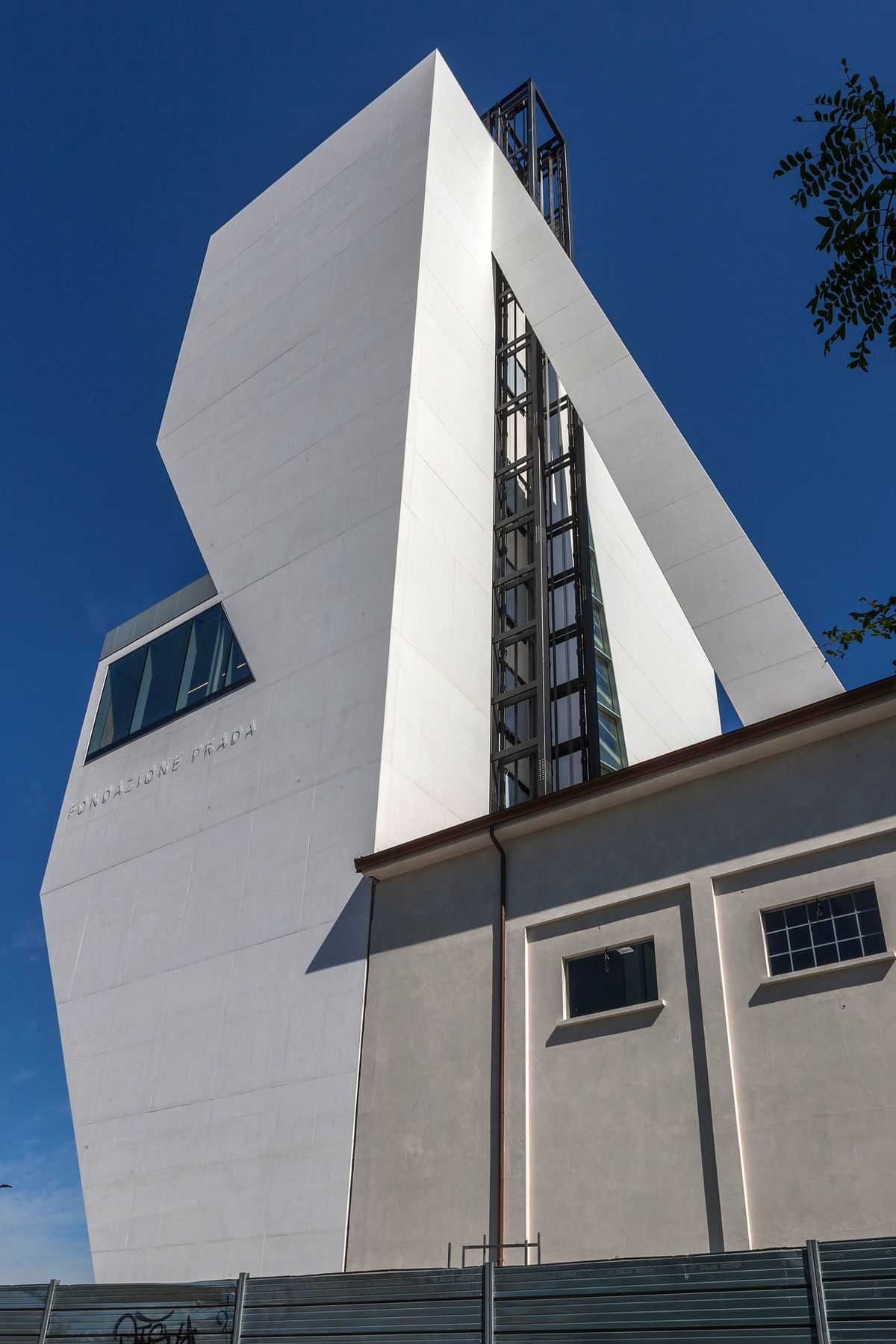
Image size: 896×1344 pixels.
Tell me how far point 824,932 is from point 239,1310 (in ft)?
29.5

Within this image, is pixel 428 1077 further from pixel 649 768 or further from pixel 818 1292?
pixel 818 1292

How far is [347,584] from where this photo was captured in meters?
26.3

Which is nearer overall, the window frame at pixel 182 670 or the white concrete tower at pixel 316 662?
the white concrete tower at pixel 316 662

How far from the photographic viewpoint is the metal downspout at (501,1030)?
17.0m

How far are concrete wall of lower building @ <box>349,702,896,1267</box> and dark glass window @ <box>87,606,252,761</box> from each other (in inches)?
402

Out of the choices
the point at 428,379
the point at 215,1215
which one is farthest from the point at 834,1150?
the point at 428,379

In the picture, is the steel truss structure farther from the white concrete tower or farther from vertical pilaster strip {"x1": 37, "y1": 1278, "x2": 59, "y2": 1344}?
vertical pilaster strip {"x1": 37, "y1": 1278, "x2": 59, "y2": 1344}

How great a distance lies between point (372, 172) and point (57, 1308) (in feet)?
102

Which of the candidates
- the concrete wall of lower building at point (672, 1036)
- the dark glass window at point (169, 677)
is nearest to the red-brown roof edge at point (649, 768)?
the concrete wall of lower building at point (672, 1036)

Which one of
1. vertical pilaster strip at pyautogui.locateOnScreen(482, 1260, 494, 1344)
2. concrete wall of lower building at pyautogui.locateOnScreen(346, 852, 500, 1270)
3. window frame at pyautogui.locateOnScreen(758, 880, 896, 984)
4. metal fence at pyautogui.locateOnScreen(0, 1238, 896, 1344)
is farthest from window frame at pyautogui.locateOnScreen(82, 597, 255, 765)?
vertical pilaster strip at pyautogui.locateOnScreen(482, 1260, 494, 1344)

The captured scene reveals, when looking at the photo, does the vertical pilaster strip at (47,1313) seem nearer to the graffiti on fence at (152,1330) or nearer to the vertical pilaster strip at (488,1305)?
the graffiti on fence at (152,1330)

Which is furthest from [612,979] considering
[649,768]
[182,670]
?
[182,670]

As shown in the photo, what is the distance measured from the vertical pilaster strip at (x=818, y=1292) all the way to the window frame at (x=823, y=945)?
6144 millimetres

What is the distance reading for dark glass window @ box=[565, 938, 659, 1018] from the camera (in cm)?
1739
